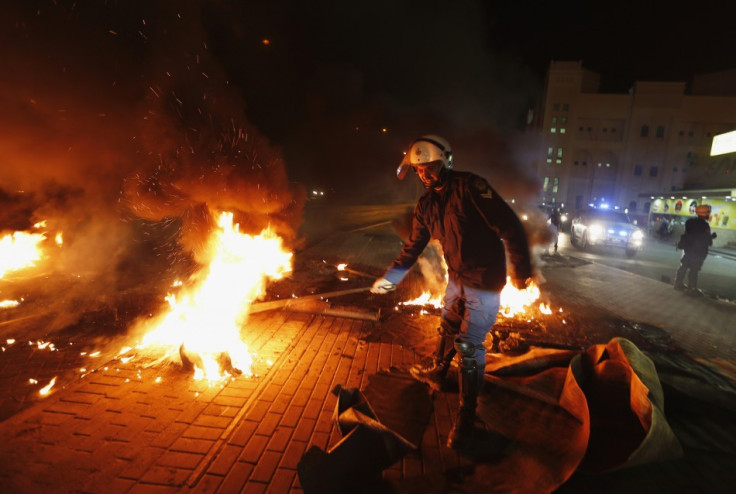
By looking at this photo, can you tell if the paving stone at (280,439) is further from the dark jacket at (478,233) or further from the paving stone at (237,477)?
the dark jacket at (478,233)

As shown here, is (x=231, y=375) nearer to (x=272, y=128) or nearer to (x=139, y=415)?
(x=139, y=415)

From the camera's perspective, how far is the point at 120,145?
6.46m

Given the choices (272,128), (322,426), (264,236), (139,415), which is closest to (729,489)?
(322,426)

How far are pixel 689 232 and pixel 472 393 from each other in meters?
8.52

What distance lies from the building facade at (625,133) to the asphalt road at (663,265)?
2833 centimetres

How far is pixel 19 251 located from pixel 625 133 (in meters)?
58.9

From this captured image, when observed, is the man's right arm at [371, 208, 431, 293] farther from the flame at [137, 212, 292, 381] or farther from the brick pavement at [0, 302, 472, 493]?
the flame at [137, 212, 292, 381]

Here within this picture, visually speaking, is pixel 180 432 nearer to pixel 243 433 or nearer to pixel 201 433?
pixel 201 433

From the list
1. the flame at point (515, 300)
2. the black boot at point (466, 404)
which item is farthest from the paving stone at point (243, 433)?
the flame at point (515, 300)

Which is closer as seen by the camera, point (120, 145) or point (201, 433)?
point (201, 433)

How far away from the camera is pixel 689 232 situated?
309 inches

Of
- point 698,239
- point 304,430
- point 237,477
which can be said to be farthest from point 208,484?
point 698,239

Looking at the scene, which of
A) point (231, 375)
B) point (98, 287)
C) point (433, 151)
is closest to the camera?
point (433, 151)

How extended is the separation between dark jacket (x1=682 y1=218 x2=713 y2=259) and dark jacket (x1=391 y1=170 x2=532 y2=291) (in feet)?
25.8
